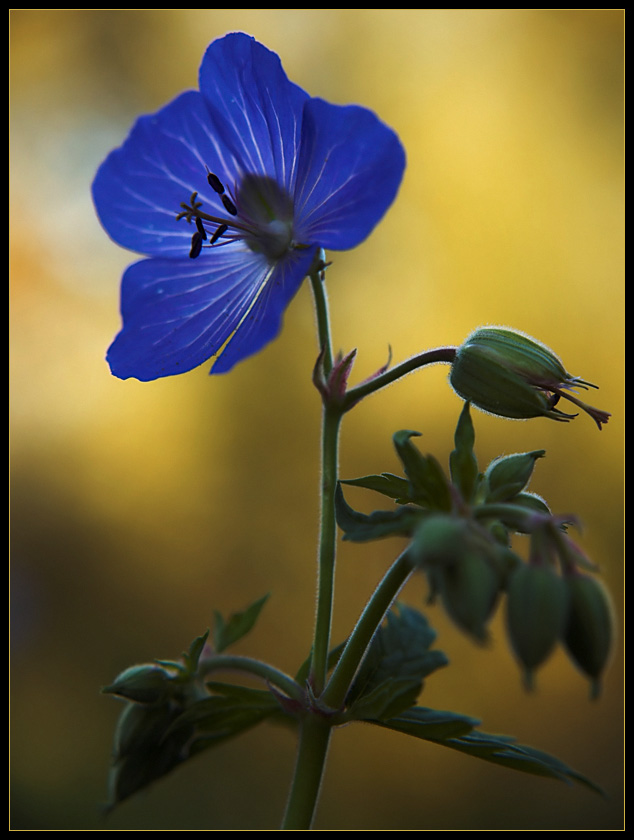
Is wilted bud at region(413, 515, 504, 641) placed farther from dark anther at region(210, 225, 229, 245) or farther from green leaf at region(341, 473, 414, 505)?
dark anther at region(210, 225, 229, 245)

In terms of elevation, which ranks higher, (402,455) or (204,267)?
(204,267)

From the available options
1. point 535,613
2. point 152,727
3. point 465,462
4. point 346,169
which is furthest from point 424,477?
point 152,727

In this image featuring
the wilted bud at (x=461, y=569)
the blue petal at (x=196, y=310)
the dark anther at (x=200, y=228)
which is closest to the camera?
the wilted bud at (x=461, y=569)

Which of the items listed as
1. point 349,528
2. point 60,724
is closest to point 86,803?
point 60,724

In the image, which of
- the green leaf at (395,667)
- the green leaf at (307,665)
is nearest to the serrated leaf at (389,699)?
the green leaf at (395,667)

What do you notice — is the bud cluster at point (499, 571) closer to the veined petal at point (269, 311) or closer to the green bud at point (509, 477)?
the green bud at point (509, 477)

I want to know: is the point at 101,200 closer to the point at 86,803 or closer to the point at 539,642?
the point at 539,642

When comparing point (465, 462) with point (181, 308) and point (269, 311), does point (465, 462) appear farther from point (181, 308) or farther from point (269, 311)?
point (181, 308)

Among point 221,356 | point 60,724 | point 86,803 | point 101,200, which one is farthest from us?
point 60,724
